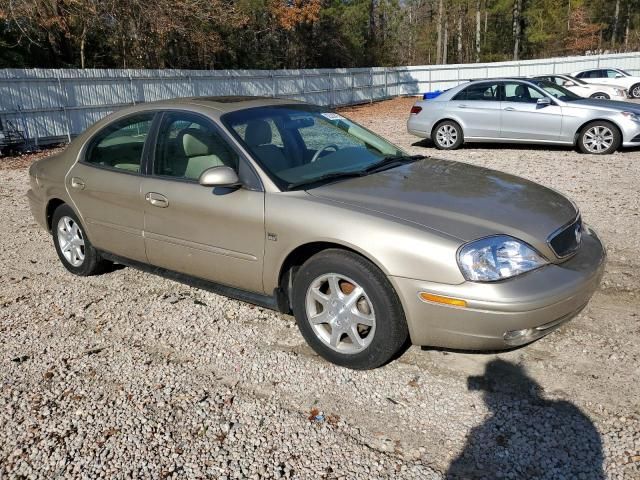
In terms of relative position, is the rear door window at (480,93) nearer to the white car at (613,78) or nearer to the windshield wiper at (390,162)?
the windshield wiper at (390,162)

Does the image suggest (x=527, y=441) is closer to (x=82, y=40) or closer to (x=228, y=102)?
(x=228, y=102)

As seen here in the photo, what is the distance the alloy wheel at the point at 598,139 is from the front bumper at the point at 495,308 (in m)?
8.41

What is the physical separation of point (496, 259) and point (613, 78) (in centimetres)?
2340

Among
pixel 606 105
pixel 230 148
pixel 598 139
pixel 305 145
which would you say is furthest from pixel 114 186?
pixel 606 105

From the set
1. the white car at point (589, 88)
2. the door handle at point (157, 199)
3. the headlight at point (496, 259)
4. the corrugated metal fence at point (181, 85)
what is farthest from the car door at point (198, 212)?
the white car at point (589, 88)

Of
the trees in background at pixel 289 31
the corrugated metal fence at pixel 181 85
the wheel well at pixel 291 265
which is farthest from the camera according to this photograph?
the trees in background at pixel 289 31

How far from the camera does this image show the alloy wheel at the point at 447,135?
467 inches

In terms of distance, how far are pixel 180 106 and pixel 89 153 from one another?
1116mm

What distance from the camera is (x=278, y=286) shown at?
11.7 feet

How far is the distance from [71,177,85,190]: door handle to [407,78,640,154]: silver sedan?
8797 millimetres

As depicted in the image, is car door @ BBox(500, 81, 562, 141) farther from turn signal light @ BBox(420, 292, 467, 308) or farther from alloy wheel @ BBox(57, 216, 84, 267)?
turn signal light @ BBox(420, 292, 467, 308)

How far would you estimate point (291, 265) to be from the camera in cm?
354

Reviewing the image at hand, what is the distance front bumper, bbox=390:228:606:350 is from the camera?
286 cm

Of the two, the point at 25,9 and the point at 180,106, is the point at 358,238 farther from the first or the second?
the point at 25,9
